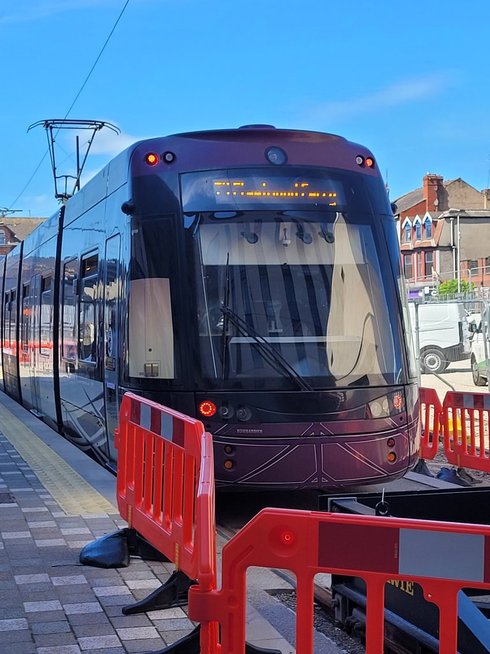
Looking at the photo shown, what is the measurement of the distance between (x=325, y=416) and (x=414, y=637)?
3395 millimetres

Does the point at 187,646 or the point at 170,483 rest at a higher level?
the point at 170,483

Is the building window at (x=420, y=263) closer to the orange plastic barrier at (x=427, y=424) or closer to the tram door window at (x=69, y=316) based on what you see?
the orange plastic barrier at (x=427, y=424)

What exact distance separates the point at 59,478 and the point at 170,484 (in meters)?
3.88

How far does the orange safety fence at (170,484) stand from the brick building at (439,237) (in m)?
57.0

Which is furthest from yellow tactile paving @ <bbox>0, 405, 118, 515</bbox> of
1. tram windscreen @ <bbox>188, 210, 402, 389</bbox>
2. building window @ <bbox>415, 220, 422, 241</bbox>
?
building window @ <bbox>415, 220, 422, 241</bbox>

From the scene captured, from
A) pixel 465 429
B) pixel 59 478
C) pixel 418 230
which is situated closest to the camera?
pixel 59 478

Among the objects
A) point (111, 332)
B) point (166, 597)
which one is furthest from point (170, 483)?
point (111, 332)

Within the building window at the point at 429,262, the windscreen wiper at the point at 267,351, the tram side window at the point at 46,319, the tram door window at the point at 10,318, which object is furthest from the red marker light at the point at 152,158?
the building window at the point at 429,262

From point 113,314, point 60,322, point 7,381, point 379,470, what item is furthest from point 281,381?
point 7,381

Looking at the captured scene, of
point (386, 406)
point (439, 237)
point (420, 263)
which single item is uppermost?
point (439, 237)

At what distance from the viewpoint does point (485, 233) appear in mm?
68000

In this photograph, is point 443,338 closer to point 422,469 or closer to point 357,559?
point 422,469

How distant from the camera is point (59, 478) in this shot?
8820 millimetres

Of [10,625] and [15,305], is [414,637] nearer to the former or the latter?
[10,625]
